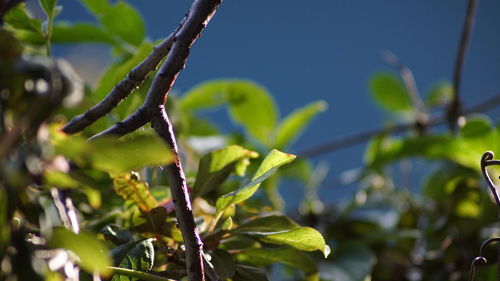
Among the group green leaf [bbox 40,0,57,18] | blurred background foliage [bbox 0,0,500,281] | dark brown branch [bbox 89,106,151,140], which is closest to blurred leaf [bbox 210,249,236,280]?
blurred background foliage [bbox 0,0,500,281]

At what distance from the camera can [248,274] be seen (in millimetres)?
385

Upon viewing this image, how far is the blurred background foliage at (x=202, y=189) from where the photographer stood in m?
0.24

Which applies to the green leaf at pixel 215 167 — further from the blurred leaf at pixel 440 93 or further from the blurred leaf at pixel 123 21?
the blurred leaf at pixel 440 93

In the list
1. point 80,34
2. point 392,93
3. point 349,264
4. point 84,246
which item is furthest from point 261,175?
point 392,93

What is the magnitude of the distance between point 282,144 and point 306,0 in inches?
93.1

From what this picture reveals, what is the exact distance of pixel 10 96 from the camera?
0.25 metres

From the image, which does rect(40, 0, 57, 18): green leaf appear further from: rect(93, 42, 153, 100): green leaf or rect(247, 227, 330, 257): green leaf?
rect(247, 227, 330, 257): green leaf

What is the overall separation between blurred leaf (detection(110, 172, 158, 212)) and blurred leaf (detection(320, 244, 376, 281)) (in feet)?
0.84

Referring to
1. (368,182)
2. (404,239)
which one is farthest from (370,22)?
(404,239)

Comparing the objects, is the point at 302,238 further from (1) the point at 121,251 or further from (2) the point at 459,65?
(2) the point at 459,65

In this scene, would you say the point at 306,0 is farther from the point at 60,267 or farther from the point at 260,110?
the point at 60,267

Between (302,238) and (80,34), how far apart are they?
1.54ft

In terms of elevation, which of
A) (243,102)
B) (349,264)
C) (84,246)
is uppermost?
(84,246)

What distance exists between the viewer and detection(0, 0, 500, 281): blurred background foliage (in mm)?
238
